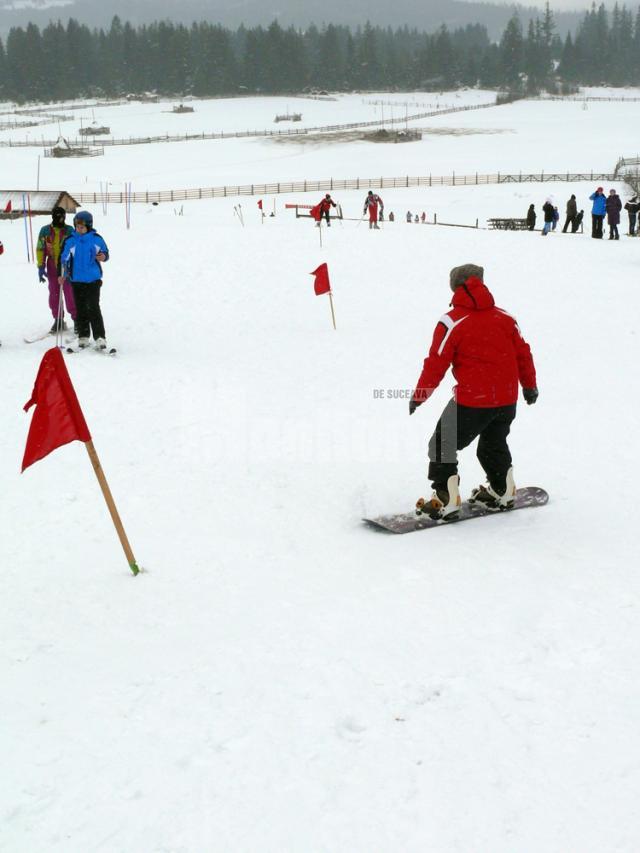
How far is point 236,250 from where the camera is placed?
1770 centimetres

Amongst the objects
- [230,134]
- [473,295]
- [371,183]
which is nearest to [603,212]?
[473,295]

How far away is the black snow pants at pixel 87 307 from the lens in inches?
382

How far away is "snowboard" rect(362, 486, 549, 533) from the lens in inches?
214

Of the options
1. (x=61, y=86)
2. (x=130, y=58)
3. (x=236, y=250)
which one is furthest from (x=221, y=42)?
(x=236, y=250)

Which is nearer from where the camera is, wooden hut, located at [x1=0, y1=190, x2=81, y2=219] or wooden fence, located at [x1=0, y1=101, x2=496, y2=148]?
wooden hut, located at [x1=0, y1=190, x2=81, y2=219]

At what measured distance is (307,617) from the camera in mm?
4203

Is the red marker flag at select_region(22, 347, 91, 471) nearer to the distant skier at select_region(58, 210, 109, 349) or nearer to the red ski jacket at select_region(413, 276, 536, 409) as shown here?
the red ski jacket at select_region(413, 276, 536, 409)

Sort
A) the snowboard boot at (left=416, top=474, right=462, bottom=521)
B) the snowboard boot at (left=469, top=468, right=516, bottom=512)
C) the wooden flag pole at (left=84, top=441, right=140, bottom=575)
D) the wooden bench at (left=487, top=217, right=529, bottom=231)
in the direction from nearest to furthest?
the wooden flag pole at (left=84, top=441, right=140, bottom=575), the snowboard boot at (left=416, top=474, right=462, bottom=521), the snowboard boot at (left=469, top=468, right=516, bottom=512), the wooden bench at (left=487, top=217, right=529, bottom=231)

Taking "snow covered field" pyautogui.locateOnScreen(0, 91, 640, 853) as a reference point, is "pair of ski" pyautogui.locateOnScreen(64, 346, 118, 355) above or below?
above

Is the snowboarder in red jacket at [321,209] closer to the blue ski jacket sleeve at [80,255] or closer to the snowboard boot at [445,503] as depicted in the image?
the blue ski jacket sleeve at [80,255]

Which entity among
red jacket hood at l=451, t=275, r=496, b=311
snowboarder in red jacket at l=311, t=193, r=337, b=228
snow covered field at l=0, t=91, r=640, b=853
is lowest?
snow covered field at l=0, t=91, r=640, b=853

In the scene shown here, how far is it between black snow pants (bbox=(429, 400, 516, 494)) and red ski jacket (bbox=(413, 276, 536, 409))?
0.24ft

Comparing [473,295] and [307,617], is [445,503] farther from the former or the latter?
[307,617]

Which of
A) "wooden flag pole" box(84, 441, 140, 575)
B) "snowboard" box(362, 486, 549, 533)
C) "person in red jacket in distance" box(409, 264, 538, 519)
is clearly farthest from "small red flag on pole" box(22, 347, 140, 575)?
"snowboard" box(362, 486, 549, 533)
